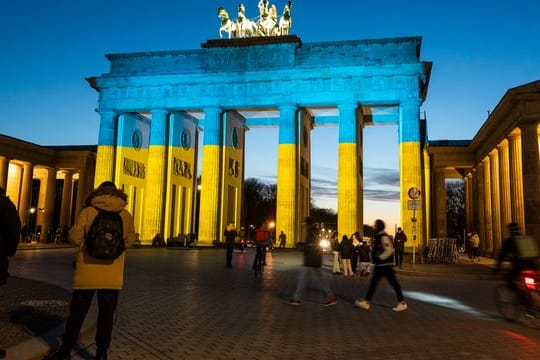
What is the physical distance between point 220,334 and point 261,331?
0.63 metres

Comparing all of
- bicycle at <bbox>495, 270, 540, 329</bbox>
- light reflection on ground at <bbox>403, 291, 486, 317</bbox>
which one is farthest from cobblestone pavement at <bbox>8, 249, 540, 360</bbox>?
bicycle at <bbox>495, 270, 540, 329</bbox>

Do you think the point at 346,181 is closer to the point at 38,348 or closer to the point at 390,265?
the point at 390,265

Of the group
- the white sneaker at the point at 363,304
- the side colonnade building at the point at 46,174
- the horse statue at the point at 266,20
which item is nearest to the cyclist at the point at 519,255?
the white sneaker at the point at 363,304

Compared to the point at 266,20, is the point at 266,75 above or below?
below

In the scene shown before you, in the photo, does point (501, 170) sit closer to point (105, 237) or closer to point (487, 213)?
point (487, 213)

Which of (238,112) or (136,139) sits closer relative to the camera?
(136,139)

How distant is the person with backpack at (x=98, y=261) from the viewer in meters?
4.75

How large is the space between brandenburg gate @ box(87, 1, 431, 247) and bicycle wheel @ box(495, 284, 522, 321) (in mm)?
30119

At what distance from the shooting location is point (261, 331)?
7105 mm

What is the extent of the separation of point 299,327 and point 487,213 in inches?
1245

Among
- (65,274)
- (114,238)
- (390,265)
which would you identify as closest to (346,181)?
(65,274)

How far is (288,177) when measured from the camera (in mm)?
41531

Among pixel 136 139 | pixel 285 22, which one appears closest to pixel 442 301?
pixel 285 22

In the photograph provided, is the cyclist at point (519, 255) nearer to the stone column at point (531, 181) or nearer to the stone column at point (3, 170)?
the stone column at point (531, 181)
